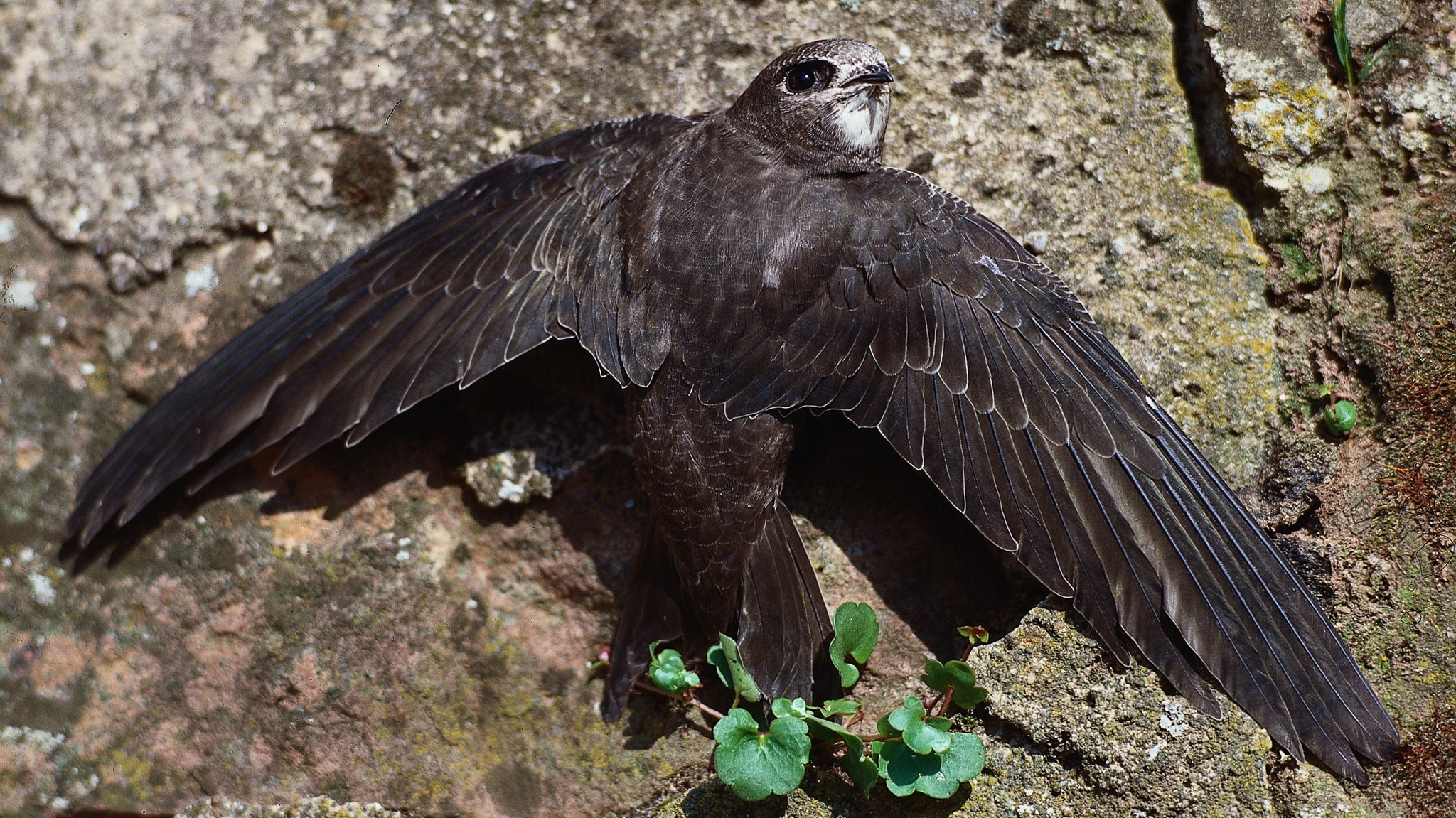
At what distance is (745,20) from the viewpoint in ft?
10.2

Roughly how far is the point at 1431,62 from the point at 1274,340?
83 cm

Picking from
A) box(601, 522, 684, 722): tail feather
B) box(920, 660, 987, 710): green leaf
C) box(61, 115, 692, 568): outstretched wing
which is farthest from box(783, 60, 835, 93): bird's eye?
box(920, 660, 987, 710): green leaf

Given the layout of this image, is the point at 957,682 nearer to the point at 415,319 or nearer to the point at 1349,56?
the point at 415,319

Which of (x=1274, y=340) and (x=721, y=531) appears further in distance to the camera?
Result: (x=1274, y=340)

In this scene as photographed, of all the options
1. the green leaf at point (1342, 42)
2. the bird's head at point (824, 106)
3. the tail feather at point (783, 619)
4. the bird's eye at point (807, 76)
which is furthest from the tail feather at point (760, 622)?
the green leaf at point (1342, 42)

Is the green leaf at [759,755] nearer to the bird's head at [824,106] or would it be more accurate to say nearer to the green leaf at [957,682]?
the green leaf at [957,682]

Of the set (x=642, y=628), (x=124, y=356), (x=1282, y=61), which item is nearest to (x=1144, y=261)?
(x=1282, y=61)

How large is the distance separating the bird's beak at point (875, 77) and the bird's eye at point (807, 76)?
0.21 feet

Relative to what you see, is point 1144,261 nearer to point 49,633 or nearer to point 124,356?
point 124,356

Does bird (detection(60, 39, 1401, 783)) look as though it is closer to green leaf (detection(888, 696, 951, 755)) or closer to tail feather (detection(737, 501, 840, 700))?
tail feather (detection(737, 501, 840, 700))

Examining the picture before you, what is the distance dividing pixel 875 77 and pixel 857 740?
1628 millimetres

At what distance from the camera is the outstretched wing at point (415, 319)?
275 cm

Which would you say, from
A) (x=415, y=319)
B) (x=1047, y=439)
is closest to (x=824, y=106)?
(x=1047, y=439)

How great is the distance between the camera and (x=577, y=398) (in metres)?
2.93
